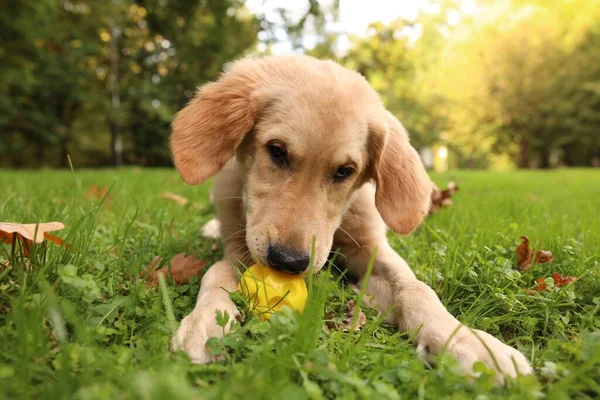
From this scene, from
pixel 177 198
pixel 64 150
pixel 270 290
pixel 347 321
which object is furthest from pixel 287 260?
pixel 64 150

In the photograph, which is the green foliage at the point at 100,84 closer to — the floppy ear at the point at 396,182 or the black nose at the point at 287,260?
the floppy ear at the point at 396,182

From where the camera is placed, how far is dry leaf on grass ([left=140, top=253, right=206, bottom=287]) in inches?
84.2

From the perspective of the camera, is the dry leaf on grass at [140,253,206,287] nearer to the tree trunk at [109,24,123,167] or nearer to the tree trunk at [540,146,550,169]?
the tree trunk at [109,24,123,167]

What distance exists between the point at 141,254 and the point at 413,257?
5.36 ft

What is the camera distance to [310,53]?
504 inches

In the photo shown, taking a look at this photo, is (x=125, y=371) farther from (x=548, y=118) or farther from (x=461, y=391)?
(x=548, y=118)

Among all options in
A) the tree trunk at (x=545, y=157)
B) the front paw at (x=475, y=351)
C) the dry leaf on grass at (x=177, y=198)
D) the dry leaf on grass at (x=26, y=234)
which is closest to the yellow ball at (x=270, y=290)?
the front paw at (x=475, y=351)

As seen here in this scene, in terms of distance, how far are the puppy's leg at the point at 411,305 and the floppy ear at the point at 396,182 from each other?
204 mm

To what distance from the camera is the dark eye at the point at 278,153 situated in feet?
7.87

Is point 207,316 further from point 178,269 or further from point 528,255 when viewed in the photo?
point 528,255

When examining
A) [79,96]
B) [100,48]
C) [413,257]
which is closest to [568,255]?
Answer: [413,257]

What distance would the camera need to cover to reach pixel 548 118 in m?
27.8

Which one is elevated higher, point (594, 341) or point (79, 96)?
point (594, 341)

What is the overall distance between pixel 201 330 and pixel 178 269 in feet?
2.43
